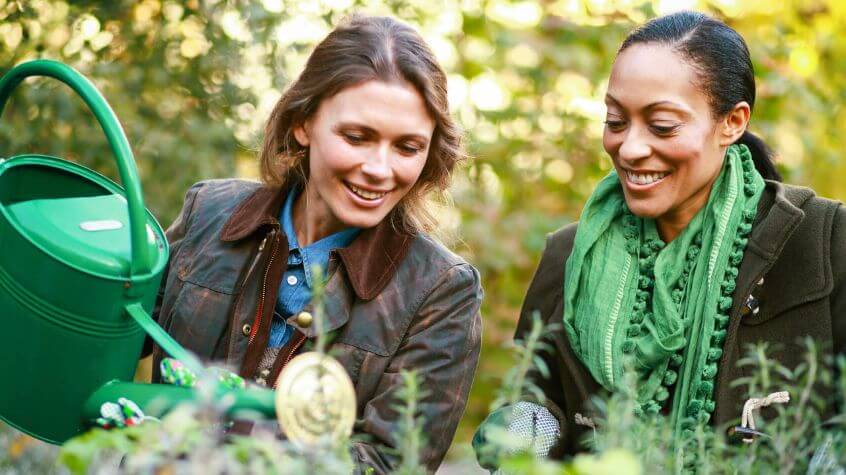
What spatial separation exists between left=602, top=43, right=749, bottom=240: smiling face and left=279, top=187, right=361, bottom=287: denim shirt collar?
2.18 ft

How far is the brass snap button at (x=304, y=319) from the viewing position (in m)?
2.34

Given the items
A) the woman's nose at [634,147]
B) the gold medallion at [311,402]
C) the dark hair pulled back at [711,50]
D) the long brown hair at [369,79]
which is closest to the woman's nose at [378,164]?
the long brown hair at [369,79]

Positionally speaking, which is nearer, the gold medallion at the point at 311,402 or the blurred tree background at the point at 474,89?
the gold medallion at the point at 311,402

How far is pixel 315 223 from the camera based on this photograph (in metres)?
2.56

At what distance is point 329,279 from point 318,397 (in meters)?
1.06

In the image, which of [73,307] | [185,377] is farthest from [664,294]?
[73,307]

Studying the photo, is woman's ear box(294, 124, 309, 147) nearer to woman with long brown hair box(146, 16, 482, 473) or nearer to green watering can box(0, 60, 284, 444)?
woman with long brown hair box(146, 16, 482, 473)

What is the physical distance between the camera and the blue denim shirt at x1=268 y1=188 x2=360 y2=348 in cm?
245

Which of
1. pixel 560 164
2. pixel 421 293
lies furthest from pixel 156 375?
pixel 560 164

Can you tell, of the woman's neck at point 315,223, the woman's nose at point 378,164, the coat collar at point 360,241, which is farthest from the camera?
the woman's neck at point 315,223

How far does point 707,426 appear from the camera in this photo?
7.61 feet

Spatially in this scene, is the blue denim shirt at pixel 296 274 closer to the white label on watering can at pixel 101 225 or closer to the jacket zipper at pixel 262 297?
the jacket zipper at pixel 262 297

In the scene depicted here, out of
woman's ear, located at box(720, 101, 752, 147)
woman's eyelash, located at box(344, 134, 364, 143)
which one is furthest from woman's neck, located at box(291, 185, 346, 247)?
woman's ear, located at box(720, 101, 752, 147)

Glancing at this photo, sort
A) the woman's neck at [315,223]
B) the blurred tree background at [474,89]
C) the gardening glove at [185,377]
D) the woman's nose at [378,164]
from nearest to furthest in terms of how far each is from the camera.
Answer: the gardening glove at [185,377], the woman's nose at [378,164], the woman's neck at [315,223], the blurred tree background at [474,89]
